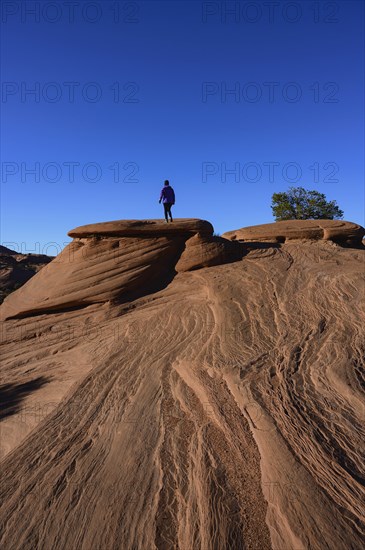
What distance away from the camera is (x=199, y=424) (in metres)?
5.73

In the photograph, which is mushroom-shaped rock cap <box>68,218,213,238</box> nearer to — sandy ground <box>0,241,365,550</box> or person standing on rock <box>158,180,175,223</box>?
person standing on rock <box>158,180,175,223</box>

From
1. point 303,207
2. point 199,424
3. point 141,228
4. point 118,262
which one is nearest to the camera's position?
point 199,424

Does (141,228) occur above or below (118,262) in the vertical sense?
above

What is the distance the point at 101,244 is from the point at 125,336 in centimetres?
445

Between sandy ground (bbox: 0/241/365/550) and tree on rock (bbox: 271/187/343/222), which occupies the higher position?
tree on rock (bbox: 271/187/343/222)

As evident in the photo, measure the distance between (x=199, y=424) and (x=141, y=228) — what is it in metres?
8.50

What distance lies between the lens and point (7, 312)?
12820 mm

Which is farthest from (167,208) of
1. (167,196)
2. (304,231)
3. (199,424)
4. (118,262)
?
(199,424)

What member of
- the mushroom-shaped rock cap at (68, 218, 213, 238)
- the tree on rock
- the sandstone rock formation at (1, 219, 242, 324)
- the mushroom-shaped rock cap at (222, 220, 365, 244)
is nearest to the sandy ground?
the sandstone rock formation at (1, 219, 242, 324)

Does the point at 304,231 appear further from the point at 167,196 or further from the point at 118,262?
the point at 118,262

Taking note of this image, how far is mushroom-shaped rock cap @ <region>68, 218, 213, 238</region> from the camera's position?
13.0m

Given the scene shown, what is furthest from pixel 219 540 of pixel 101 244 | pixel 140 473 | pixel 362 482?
pixel 101 244

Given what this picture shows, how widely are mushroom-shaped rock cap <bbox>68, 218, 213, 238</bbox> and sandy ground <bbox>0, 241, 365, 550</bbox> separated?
2847 millimetres

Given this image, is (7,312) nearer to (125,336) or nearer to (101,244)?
(101,244)
